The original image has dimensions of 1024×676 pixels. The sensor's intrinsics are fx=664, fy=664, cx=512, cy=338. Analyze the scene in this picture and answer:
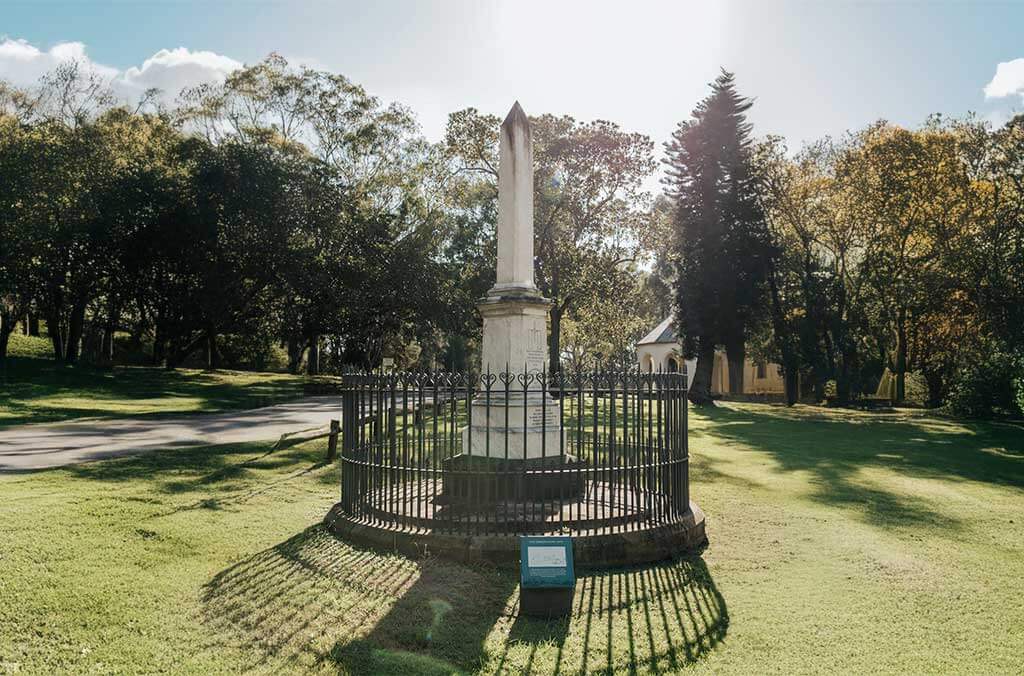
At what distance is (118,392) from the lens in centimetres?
2611

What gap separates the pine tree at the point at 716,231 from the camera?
104 ft

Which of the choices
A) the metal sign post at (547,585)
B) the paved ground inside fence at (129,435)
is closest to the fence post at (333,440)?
the paved ground inside fence at (129,435)

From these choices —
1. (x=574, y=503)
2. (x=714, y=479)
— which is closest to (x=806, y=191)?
(x=714, y=479)

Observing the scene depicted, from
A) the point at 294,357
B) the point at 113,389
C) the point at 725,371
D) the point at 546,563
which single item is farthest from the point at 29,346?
the point at 725,371

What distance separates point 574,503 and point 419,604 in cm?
270

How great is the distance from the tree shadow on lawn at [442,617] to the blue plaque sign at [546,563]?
0.31 m

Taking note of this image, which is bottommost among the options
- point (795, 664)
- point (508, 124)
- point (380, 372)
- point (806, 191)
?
point (795, 664)

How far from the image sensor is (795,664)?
4.61 meters

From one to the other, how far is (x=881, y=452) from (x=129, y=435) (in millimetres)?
17664

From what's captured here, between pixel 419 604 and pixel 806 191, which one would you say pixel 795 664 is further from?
pixel 806 191

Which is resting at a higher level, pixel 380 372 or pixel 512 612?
pixel 380 372

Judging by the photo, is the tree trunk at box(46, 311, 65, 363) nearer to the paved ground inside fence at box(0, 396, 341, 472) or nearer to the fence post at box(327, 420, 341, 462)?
the paved ground inside fence at box(0, 396, 341, 472)

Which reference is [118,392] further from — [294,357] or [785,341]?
[785,341]

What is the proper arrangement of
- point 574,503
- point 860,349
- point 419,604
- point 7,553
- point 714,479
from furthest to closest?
point 860,349 < point 714,479 < point 574,503 < point 7,553 < point 419,604
